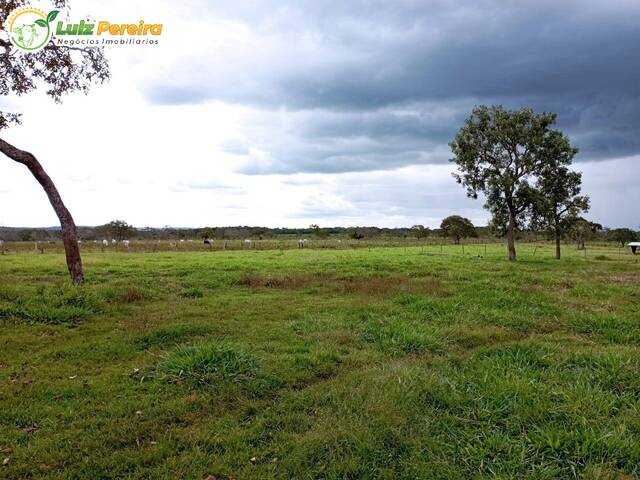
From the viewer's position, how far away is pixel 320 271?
20766mm

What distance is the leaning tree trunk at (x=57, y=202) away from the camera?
12406 millimetres

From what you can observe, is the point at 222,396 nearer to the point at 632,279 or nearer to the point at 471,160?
the point at 632,279

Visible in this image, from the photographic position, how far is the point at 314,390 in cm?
629

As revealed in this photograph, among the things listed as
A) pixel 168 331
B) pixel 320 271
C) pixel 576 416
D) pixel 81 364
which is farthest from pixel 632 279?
pixel 81 364

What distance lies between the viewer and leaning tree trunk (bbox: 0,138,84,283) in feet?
40.7

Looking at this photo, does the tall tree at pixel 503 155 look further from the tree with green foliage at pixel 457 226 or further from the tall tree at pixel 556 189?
the tree with green foliage at pixel 457 226

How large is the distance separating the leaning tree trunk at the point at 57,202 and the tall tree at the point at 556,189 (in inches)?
1305

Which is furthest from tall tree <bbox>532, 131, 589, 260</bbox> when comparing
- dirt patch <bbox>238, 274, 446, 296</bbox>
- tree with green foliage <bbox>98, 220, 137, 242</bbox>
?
tree with green foliage <bbox>98, 220, 137, 242</bbox>

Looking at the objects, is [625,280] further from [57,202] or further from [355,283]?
[57,202]

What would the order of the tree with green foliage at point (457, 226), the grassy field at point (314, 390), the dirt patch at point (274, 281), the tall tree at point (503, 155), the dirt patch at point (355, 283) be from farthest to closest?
the tree with green foliage at point (457, 226), the tall tree at point (503, 155), the dirt patch at point (274, 281), the dirt patch at point (355, 283), the grassy field at point (314, 390)

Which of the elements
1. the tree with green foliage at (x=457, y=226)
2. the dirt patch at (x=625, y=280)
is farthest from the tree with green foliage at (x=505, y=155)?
the tree with green foliage at (x=457, y=226)

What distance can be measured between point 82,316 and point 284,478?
28.6ft

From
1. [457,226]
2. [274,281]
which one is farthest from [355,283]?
[457,226]

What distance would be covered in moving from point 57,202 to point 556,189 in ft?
123
